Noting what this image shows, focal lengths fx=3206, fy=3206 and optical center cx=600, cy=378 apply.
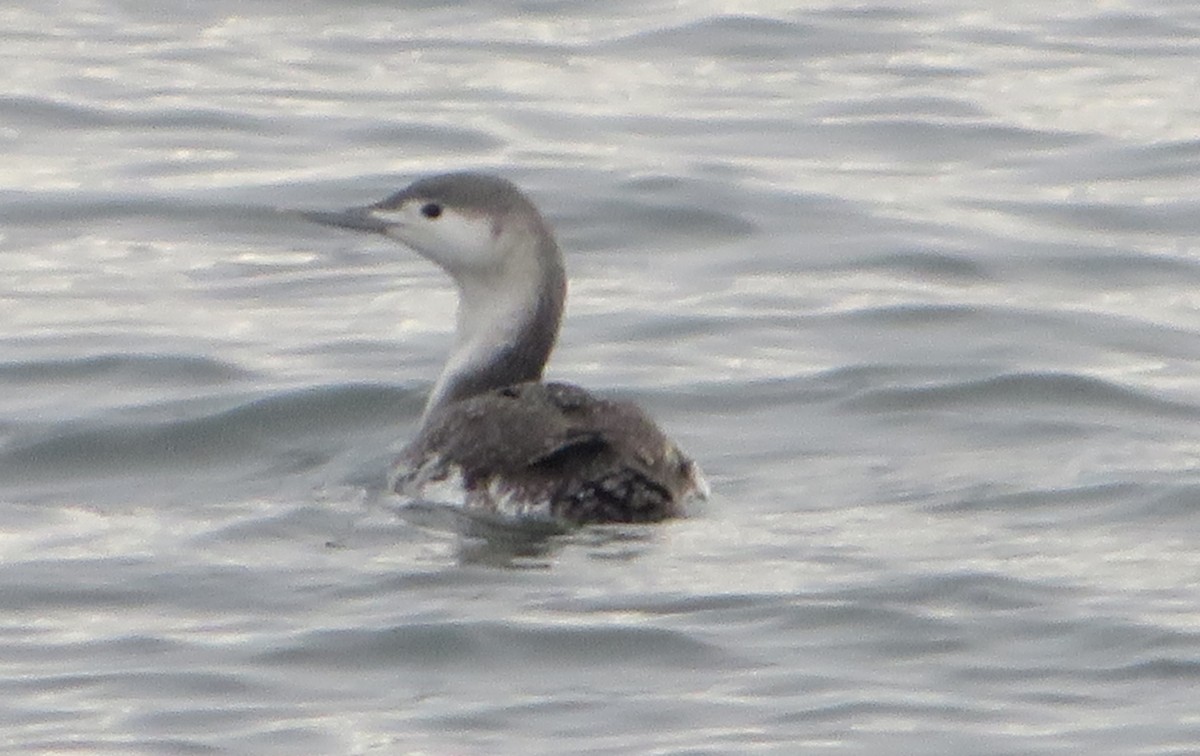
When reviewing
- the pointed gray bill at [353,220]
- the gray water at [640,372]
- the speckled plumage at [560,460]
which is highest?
the pointed gray bill at [353,220]

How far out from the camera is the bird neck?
10.4 meters

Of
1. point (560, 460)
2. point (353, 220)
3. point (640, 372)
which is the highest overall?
point (353, 220)

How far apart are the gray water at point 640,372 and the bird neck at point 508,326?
44 centimetres

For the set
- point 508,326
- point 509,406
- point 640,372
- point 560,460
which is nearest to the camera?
point 560,460

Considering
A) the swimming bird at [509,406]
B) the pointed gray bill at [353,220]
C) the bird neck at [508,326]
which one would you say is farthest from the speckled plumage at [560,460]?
the pointed gray bill at [353,220]

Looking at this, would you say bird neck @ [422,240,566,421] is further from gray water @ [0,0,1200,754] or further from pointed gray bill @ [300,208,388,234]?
gray water @ [0,0,1200,754]

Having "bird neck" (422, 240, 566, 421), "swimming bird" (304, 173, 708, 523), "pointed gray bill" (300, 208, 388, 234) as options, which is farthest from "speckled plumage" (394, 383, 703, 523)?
"pointed gray bill" (300, 208, 388, 234)

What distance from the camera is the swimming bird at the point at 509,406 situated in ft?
30.0

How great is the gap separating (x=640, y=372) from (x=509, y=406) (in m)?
2.03

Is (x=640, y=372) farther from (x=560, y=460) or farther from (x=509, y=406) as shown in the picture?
(x=560, y=460)

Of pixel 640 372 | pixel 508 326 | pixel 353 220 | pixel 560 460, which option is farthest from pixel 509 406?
pixel 640 372

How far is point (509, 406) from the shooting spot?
31.3 feet

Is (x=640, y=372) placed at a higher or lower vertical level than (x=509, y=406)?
lower

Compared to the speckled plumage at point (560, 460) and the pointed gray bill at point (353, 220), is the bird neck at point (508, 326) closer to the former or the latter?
the pointed gray bill at point (353, 220)
